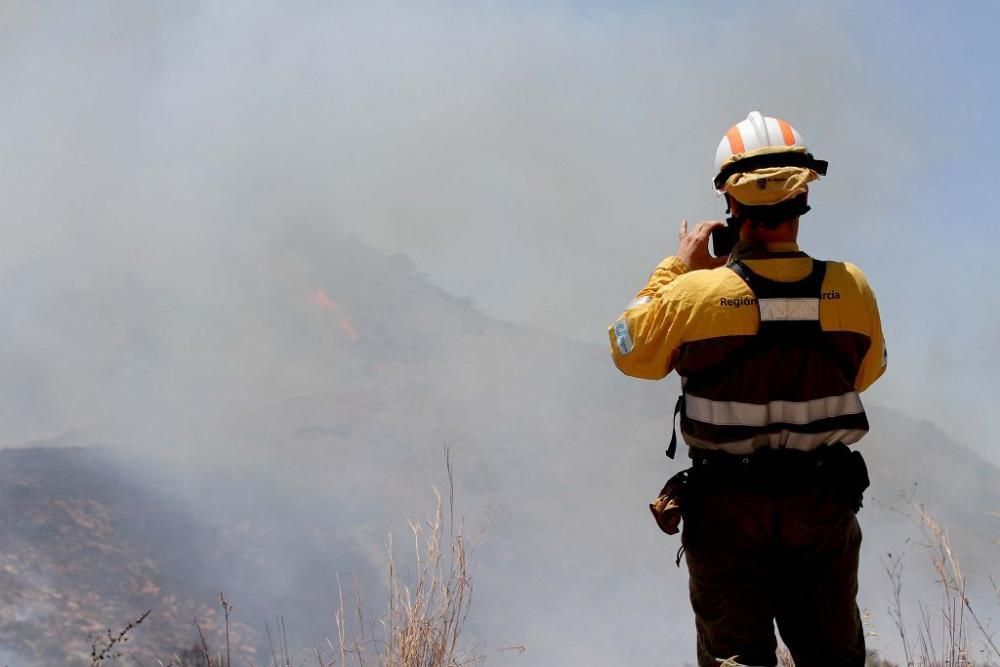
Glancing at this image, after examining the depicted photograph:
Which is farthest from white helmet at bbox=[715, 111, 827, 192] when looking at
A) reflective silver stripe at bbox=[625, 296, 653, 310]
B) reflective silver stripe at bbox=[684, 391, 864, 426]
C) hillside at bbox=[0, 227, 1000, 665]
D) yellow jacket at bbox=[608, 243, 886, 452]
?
hillside at bbox=[0, 227, 1000, 665]

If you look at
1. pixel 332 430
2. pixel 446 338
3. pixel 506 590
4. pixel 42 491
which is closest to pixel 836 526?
pixel 42 491

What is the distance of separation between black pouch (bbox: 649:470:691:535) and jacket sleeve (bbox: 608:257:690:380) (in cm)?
29

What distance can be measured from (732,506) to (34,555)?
647 inches

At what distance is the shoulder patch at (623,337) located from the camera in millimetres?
2449

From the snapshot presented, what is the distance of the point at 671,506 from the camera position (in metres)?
2.49

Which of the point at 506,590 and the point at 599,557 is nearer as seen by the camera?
the point at 506,590

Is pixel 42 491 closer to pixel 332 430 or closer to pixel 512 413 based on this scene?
pixel 332 430

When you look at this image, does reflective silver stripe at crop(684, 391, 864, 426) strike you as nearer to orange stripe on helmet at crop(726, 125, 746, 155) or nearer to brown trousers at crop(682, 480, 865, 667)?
brown trousers at crop(682, 480, 865, 667)

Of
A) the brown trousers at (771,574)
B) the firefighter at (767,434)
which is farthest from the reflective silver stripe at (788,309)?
the brown trousers at (771,574)

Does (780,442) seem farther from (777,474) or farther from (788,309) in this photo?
(788,309)

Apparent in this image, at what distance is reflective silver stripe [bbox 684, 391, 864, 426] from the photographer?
2375 mm

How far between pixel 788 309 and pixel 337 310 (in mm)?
25029

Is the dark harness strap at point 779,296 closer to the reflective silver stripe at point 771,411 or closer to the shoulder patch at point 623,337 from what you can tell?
the reflective silver stripe at point 771,411

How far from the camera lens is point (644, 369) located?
2.45m
